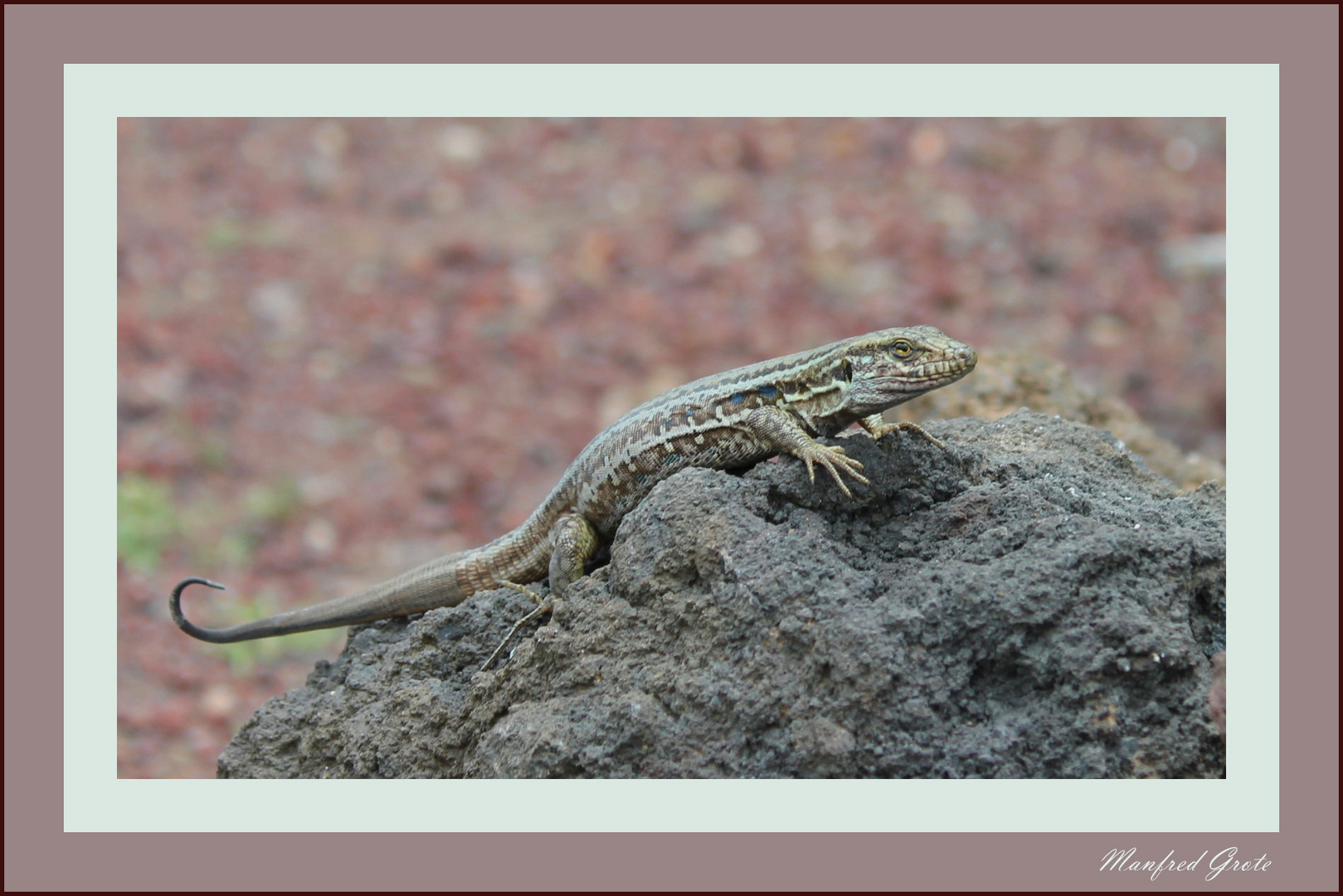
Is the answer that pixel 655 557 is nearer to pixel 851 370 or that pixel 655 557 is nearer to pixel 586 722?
pixel 586 722

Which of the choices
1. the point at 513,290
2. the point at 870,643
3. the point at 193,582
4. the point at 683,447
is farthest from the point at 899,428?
the point at 513,290

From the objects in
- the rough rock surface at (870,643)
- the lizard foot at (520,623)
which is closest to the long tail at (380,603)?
the lizard foot at (520,623)

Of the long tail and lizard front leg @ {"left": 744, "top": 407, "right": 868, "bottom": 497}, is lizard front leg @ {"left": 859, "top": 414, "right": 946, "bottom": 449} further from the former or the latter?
the long tail

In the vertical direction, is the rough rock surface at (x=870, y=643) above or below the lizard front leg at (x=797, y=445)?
below

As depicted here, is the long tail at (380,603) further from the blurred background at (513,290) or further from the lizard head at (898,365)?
the blurred background at (513,290)

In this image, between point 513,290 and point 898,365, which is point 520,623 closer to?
point 898,365

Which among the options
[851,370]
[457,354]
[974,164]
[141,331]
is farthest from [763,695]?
[974,164]
